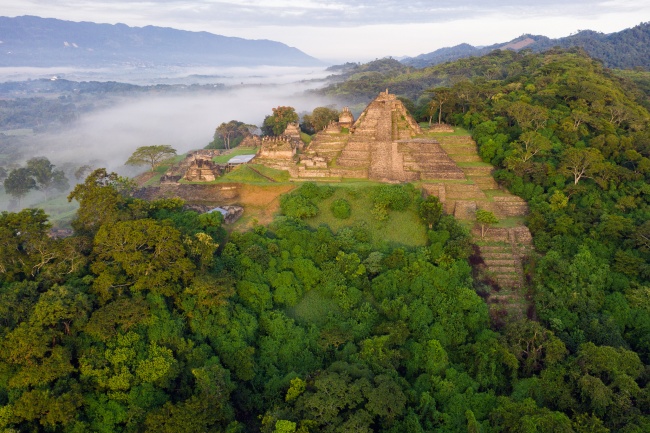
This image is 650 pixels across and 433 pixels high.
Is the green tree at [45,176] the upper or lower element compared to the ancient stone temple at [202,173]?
lower

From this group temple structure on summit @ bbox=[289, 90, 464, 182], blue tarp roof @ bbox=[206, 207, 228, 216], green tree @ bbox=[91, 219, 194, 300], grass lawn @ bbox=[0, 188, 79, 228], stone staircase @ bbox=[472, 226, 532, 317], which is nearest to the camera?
green tree @ bbox=[91, 219, 194, 300]

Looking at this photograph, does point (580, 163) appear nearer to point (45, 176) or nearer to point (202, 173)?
point (202, 173)

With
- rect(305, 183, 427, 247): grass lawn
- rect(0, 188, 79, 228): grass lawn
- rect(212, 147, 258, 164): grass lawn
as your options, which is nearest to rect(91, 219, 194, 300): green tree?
rect(305, 183, 427, 247): grass lawn

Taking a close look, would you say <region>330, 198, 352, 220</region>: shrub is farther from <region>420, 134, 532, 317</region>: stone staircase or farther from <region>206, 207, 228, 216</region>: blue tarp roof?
<region>206, 207, 228, 216</region>: blue tarp roof

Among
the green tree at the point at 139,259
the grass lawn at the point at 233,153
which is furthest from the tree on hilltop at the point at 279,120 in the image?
the green tree at the point at 139,259

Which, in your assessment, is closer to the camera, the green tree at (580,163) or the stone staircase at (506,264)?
the stone staircase at (506,264)

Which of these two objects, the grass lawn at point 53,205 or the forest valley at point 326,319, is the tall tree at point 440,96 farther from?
the grass lawn at point 53,205

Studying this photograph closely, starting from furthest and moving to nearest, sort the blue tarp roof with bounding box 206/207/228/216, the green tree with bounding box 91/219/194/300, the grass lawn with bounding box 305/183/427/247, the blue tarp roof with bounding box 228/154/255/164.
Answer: the blue tarp roof with bounding box 228/154/255/164, the blue tarp roof with bounding box 206/207/228/216, the grass lawn with bounding box 305/183/427/247, the green tree with bounding box 91/219/194/300

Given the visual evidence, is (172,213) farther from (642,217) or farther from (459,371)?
(642,217)
